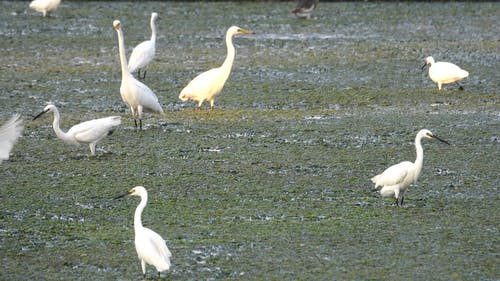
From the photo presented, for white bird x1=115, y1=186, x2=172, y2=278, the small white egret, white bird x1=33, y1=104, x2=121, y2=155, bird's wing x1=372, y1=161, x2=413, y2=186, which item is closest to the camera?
white bird x1=115, y1=186, x2=172, y2=278

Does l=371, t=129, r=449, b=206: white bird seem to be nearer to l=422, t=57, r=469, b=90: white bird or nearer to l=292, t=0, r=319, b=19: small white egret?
l=422, t=57, r=469, b=90: white bird

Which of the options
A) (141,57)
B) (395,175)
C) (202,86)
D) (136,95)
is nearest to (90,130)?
(136,95)

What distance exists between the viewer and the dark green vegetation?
8336mm

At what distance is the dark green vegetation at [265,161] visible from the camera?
834 centimetres

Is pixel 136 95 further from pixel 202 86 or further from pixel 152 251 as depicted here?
pixel 152 251

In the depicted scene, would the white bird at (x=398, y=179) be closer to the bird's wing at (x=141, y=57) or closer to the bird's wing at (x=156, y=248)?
the bird's wing at (x=156, y=248)

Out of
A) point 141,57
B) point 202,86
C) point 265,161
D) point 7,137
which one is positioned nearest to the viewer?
point 7,137

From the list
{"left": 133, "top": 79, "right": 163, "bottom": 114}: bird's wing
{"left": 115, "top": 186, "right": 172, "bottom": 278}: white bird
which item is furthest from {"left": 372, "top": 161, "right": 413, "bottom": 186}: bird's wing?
{"left": 133, "top": 79, "right": 163, "bottom": 114}: bird's wing

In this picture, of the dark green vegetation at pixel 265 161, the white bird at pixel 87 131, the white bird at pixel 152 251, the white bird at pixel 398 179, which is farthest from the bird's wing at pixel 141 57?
the white bird at pixel 152 251

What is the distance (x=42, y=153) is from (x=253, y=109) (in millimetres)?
3836

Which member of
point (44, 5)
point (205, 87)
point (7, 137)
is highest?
point (7, 137)

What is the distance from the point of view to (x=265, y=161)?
11906 millimetres

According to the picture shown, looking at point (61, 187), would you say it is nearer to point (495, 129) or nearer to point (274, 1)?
point (495, 129)

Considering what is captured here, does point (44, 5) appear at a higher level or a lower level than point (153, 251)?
lower
